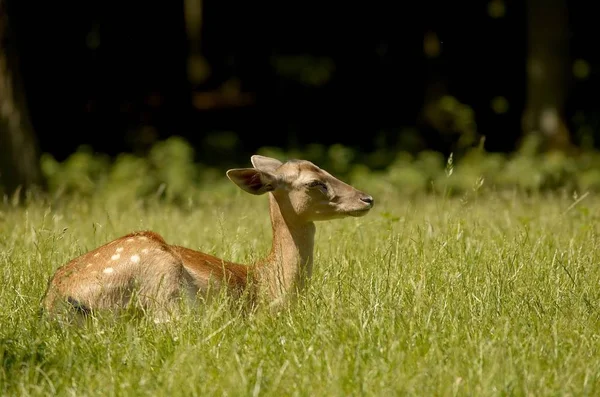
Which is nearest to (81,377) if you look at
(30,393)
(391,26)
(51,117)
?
(30,393)

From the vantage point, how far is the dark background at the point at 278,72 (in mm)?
18828

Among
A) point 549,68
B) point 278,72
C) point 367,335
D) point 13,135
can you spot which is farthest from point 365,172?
point 367,335

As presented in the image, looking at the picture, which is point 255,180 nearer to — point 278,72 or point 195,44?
point 278,72

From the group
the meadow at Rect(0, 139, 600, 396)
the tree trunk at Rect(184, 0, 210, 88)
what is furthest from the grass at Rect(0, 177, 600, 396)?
the tree trunk at Rect(184, 0, 210, 88)

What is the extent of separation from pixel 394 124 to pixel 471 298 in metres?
14.7

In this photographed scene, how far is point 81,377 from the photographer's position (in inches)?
174

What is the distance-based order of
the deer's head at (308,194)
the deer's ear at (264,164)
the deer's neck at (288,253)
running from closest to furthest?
the deer's neck at (288,253)
the deer's head at (308,194)
the deer's ear at (264,164)

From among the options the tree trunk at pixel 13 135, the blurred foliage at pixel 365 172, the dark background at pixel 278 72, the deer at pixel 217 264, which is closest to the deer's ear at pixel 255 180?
the deer at pixel 217 264

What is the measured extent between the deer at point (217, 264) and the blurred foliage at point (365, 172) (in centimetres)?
692

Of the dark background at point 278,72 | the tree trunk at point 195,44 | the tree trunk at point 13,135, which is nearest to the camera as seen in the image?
the tree trunk at point 13,135

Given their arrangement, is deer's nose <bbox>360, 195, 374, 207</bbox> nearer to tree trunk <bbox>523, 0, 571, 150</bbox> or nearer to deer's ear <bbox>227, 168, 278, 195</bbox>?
deer's ear <bbox>227, 168, 278, 195</bbox>

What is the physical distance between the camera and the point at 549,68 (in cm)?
1705

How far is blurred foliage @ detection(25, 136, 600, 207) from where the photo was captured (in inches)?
550

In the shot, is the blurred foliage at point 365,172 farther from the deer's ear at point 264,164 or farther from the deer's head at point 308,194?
the deer's head at point 308,194
